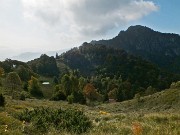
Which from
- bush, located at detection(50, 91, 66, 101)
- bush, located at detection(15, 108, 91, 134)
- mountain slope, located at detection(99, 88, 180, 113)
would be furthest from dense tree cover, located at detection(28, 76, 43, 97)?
bush, located at detection(15, 108, 91, 134)

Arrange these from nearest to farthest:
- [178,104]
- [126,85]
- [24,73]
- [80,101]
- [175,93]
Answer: [178,104]
[175,93]
[80,101]
[24,73]
[126,85]

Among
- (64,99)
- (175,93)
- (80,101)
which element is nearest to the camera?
(175,93)

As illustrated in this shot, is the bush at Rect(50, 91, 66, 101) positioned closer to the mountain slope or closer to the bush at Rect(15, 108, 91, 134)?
the mountain slope

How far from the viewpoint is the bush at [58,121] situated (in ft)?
49.6

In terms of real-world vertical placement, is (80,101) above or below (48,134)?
below

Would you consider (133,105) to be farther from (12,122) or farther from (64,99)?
(12,122)

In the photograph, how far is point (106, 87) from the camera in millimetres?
188750

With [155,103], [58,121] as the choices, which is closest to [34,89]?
[155,103]

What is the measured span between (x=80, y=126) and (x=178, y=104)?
2223 inches

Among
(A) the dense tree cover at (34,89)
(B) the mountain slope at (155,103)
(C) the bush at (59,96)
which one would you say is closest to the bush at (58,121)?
(B) the mountain slope at (155,103)

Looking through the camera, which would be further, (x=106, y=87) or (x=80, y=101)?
(x=106, y=87)

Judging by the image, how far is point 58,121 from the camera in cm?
1666

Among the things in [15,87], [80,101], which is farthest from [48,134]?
[80,101]

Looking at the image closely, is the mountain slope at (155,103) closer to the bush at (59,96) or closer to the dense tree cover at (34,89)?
the bush at (59,96)
